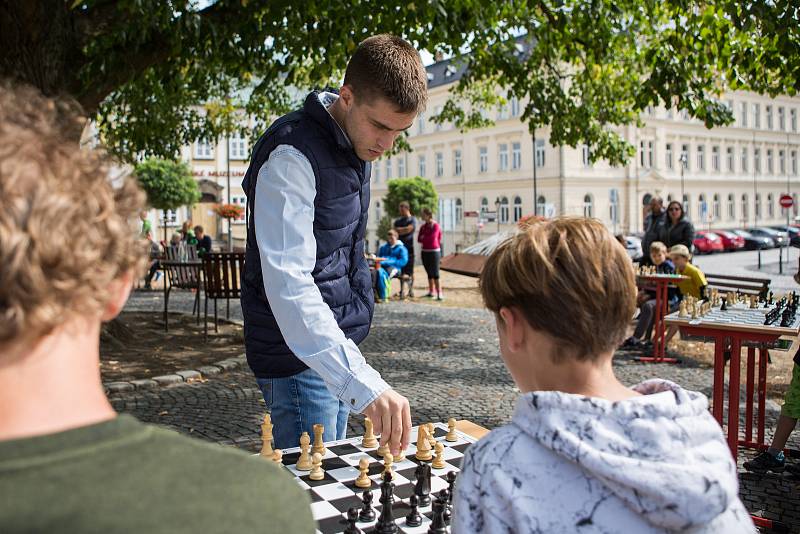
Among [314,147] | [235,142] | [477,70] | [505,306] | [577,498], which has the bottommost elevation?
[577,498]

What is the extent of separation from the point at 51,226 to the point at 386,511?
1.25 m

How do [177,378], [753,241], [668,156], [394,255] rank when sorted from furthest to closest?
[668,156], [753,241], [394,255], [177,378]

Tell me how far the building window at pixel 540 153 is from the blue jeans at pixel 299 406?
1898 inches

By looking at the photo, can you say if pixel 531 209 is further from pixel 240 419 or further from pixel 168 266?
pixel 240 419

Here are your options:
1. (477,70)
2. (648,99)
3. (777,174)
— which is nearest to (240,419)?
(648,99)

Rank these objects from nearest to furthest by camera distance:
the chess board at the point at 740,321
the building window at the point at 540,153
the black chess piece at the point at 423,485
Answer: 1. the black chess piece at the point at 423,485
2. the chess board at the point at 740,321
3. the building window at the point at 540,153

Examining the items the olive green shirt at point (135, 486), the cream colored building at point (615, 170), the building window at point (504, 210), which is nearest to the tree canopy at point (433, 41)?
the olive green shirt at point (135, 486)

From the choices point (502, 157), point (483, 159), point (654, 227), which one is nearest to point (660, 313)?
point (654, 227)

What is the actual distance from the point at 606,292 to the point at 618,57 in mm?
11422

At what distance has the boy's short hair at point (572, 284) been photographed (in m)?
1.38

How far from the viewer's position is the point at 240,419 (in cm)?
596

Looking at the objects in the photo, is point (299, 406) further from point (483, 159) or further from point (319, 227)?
point (483, 159)

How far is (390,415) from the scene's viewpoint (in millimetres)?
1949

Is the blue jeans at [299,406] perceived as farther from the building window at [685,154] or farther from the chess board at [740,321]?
the building window at [685,154]
